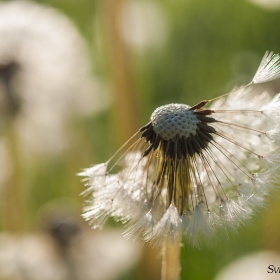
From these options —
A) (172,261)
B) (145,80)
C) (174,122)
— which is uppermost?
(174,122)

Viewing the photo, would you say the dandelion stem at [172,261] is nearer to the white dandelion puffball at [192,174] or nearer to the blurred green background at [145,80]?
the white dandelion puffball at [192,174]

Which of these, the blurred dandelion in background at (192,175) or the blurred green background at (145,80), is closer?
the blurred dandelion in background at (192,175)

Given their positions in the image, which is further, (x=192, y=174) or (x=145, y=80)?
(x=145, y=80)

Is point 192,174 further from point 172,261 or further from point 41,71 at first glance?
point 41,71

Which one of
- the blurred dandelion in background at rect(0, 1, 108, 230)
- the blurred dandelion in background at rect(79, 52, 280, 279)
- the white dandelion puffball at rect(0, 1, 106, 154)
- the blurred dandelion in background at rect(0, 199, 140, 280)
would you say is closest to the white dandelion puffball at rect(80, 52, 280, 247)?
the blurred dandelion in background at rect(79, 52, 280, 279)

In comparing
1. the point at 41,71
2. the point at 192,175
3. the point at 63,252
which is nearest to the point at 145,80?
the point at 41,71

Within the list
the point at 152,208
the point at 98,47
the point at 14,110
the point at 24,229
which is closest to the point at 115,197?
the point at 152,208

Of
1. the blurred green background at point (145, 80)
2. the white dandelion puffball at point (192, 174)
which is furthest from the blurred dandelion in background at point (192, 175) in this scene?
the blurred green background at point (145, 80)
